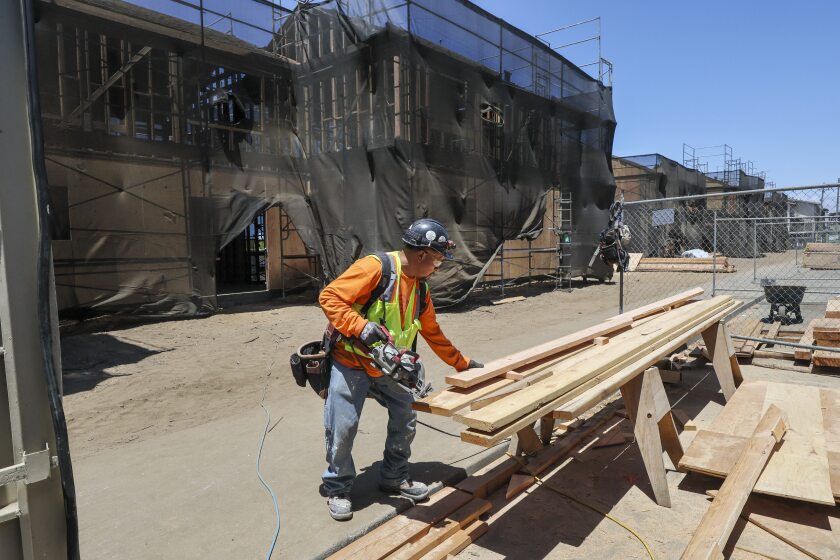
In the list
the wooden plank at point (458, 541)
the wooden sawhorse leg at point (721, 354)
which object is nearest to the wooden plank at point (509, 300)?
the wooden sawhorse leg at point (721, 354)

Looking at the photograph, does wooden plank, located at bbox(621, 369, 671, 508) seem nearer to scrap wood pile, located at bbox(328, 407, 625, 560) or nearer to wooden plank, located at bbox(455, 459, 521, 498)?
scrap wood pile, located at bbox(328, 407, 625, 560)

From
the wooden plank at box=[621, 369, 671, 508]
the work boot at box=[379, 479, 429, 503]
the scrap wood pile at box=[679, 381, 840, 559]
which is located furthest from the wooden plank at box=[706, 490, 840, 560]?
the work boot at box=[379, 479, 429, 503]

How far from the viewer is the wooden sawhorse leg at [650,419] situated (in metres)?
3.51

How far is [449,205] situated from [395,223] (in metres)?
1.62

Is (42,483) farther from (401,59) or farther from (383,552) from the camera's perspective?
(401,59)

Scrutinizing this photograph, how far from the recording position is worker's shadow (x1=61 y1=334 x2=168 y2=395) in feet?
21.7

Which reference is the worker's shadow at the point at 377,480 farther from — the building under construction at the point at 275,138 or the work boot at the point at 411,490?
the building under construction at the point at 275,138

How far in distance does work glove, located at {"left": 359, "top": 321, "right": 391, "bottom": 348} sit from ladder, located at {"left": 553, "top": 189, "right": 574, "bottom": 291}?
50.0ft

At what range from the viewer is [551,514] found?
3510 millimetres

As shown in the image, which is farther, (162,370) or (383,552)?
(162,370)

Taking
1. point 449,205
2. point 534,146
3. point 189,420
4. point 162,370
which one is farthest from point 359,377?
point 534,146

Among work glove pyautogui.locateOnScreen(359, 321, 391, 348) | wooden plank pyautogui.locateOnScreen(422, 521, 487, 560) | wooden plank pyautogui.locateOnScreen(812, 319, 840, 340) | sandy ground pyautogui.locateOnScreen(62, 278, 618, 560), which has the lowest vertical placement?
wooden plank pyautogui.locateOnScreen(422, 521, 487, 560)

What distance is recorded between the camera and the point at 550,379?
129 inches

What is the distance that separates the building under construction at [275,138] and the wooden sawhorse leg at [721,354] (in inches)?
274
